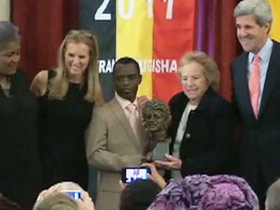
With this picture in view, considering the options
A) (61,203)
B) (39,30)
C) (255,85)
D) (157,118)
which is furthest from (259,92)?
(61,203)

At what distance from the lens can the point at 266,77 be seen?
3863 mm

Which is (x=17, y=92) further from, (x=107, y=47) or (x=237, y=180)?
(x=237, y=180)

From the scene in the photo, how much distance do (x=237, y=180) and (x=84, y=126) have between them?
1911 millimetres

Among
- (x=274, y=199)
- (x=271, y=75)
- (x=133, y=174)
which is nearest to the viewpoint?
(x=274, y=199)

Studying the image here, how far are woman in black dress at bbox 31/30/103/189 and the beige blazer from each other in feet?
0.23

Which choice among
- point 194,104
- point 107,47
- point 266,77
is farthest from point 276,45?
point 107,47

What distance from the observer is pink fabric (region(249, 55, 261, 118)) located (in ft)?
12.7

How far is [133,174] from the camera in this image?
376 centimetres

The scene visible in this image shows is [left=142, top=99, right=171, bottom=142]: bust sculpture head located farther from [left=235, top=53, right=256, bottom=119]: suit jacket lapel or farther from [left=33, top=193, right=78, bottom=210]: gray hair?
[left=33, top=193, right=78, bottom=210]: gray hair

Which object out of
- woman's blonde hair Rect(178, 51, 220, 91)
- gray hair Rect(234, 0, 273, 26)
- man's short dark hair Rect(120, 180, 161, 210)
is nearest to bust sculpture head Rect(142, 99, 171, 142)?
woman's blonde hair Rect(178, 51, 220, 91)

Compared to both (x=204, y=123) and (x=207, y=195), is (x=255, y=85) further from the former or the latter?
(x=207, y=195)

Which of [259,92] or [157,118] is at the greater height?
[259,92]

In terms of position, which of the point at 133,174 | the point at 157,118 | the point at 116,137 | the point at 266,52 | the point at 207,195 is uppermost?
the point at 266,52

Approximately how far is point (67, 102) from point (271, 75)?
3.11 feet
